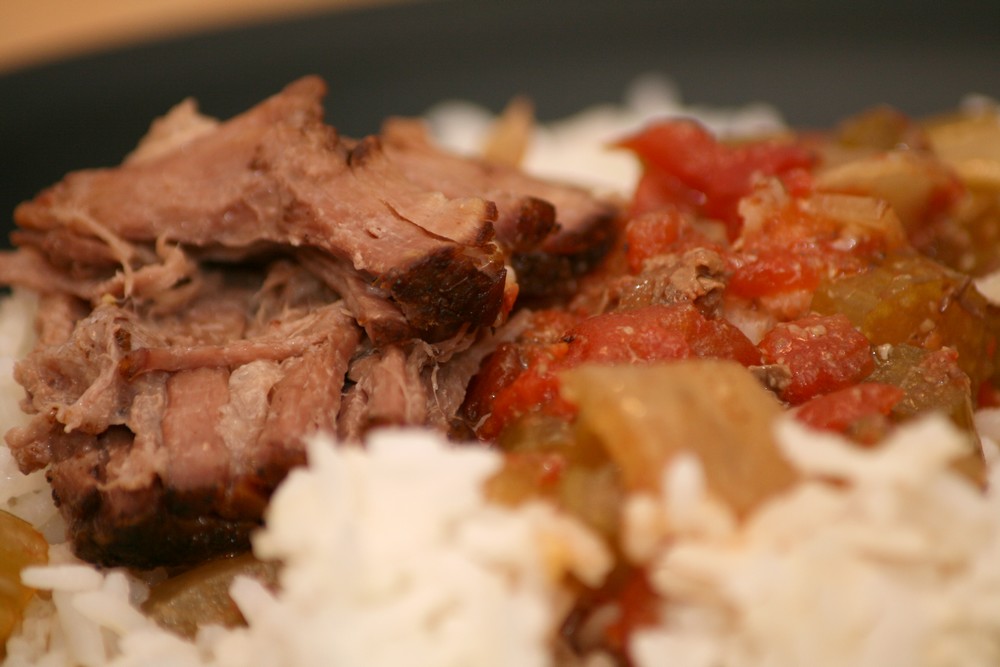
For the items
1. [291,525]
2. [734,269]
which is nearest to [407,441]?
[291,525]

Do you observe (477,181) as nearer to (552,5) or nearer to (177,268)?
(177,268)

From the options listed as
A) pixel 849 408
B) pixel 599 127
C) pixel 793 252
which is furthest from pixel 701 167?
pixel 599 127

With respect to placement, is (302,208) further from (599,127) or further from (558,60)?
(558,60)

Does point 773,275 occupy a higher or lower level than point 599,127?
higher

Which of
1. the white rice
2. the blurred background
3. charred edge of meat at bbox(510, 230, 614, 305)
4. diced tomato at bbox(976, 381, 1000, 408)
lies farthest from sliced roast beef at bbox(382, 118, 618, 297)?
the blurred background

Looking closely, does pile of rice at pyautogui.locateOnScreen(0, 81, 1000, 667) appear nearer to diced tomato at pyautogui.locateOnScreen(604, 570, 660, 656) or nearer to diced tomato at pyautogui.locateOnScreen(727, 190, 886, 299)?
diced tomato at pyautogui.locateOnScreen(604, 570, 660, 656)

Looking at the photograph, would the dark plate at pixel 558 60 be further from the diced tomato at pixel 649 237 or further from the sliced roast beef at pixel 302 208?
the diced tomato at pixel 649 237
